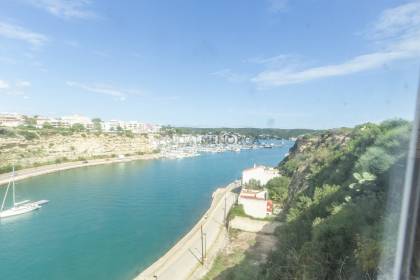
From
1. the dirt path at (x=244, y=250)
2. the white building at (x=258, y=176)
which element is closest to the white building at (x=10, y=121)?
the white building at (x=258, y=176)

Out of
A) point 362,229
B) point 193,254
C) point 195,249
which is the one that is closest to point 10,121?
point 195,249

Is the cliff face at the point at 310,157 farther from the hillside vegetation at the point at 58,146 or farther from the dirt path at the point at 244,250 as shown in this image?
the hillside vegetation at the point at 58,146

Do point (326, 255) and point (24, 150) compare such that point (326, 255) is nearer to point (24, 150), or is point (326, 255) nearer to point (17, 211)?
point (17, 211)

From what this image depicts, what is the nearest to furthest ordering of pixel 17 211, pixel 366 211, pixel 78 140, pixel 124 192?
pixel 366 211
pixel 17 211
pixel 124 192
pixel 78 140

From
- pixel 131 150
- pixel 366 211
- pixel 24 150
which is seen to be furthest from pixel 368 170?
pixel 131 150

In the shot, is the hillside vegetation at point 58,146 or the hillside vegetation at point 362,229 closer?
the hillside vegetation at point 362,229
